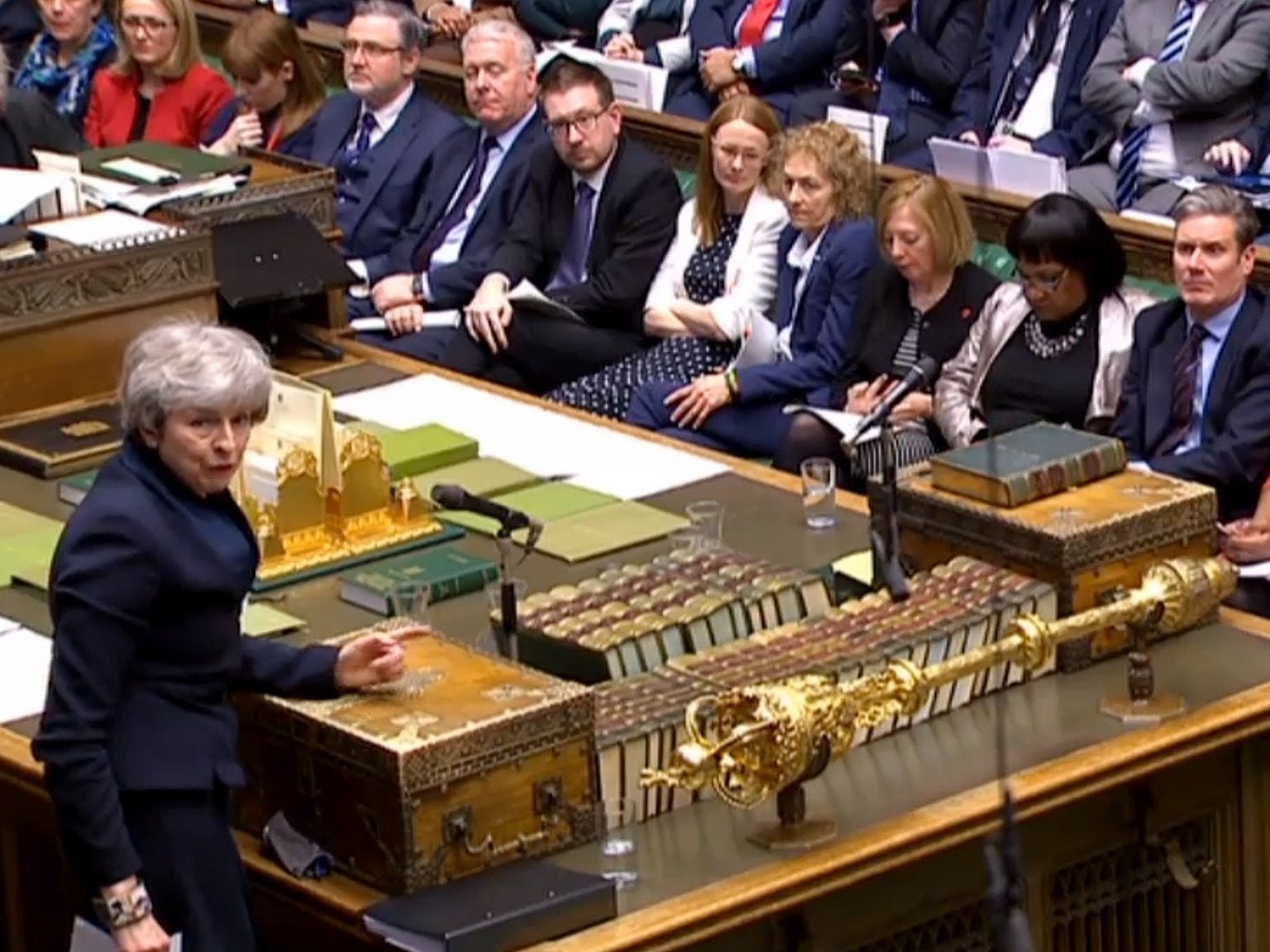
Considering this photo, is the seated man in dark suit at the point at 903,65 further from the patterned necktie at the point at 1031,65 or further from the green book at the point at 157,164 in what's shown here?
the green book at the point at 157,164

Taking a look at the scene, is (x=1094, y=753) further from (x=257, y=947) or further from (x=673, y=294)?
(x=673, y=294)

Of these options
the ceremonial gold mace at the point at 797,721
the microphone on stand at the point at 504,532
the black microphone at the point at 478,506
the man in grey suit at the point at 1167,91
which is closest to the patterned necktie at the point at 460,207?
the man in grey suit at the point at 1167,91

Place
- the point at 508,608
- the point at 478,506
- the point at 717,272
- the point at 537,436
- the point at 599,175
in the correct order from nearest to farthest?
the point at 478,506 < the point at 508,608 < the point at 537,436 < the point at 717,272 < the point at 599,175

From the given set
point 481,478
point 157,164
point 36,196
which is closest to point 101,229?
point 36,196

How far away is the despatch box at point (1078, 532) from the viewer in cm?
509

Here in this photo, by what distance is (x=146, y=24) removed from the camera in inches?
349

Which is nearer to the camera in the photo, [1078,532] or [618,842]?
[618,842]

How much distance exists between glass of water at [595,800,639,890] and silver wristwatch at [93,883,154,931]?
2.04 feet

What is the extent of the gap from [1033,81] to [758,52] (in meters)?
0.90

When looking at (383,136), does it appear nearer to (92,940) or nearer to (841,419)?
(841,419)

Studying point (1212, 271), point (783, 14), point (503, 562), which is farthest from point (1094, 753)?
point (783, 14)

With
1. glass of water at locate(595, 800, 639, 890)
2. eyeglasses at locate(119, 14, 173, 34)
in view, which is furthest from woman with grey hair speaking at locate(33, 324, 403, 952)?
eyeglasses at locate(119, 14, 173, 34)

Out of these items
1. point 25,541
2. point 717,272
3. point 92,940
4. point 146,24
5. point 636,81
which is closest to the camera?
point 92,940

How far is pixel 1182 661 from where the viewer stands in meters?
5.12
